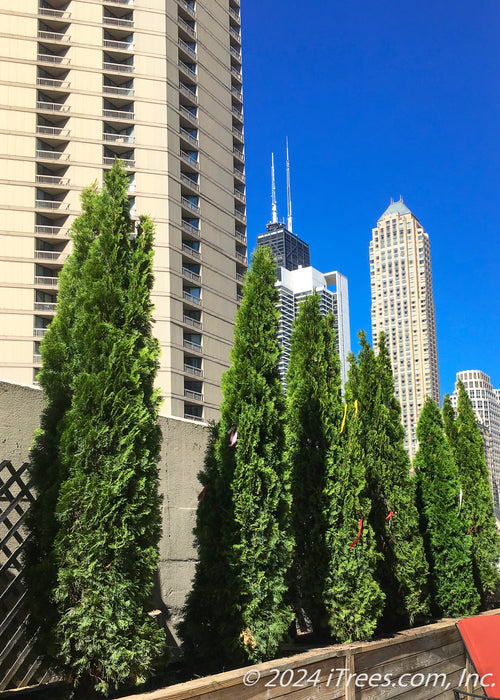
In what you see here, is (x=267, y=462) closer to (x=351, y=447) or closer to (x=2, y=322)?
(x=351, y=447)

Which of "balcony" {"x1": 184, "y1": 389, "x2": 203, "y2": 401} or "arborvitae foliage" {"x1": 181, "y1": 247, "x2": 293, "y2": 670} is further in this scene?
"balcony" {"x1": 184, "y1": 389, "x2": 203, "y2": 401}

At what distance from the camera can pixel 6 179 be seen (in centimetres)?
4141

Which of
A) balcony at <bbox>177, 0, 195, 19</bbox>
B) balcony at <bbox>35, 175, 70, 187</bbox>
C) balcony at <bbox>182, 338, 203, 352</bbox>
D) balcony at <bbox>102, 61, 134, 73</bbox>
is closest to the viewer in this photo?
balcony at <bbox>35, 175, 70, 187</bbox>

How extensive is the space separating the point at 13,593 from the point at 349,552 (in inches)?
138

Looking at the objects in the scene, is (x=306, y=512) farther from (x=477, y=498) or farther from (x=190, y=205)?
(x=190, y=205)

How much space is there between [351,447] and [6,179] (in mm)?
39934

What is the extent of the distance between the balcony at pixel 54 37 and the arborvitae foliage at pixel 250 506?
1748 inches

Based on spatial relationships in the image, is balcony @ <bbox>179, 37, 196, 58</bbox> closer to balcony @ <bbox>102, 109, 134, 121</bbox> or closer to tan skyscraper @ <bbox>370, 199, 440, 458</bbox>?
balcony @ <bbox>102, 109, 134, 121</bbox>

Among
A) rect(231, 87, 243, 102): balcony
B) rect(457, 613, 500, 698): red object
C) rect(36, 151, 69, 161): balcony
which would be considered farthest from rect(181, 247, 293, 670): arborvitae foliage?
rect(231, 87, 243, 102): balcony

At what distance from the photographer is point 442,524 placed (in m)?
9.98

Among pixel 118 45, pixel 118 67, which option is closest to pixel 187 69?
pixel 118 45

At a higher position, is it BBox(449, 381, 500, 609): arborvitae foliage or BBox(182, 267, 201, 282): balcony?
BBox(182, 267, 201, 282): balcony

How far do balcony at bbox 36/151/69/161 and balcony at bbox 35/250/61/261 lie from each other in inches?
253

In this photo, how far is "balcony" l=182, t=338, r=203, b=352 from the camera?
45.0 m
